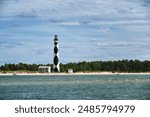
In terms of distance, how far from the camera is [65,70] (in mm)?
118812

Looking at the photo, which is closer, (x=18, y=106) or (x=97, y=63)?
(x=18, y=106)

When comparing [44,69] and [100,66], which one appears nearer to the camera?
[100,66]

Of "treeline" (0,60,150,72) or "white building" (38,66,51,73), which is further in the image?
"white building" (38,66,51,73)

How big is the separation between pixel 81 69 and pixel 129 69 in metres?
13.0

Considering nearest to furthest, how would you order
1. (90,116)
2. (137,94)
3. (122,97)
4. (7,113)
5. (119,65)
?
(90,116)
(7,113)
(122,97)
(137,94)
(119,65)

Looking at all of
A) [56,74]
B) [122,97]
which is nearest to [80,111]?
[122,97]

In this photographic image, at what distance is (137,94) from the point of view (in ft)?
151

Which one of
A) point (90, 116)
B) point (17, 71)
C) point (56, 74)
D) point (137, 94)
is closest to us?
point (90, 116)

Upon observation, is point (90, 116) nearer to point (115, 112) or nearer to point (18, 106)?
point (115, 112)

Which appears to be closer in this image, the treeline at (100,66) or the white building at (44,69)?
the treeline at (100,66)

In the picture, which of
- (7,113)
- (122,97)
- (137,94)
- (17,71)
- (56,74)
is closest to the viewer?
(7,113)

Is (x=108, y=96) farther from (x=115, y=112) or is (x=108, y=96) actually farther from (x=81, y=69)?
(x=81, y=69)

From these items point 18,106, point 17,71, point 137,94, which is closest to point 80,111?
point 18,106

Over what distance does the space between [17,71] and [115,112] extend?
350ft
